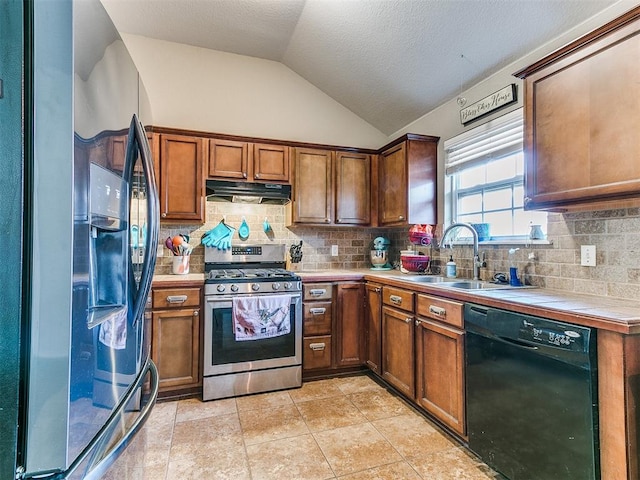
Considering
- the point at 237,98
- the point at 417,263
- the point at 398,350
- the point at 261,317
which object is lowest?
the point at 398,350

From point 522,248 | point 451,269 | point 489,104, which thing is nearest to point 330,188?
point 451,269

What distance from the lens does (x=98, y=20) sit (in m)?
0.86

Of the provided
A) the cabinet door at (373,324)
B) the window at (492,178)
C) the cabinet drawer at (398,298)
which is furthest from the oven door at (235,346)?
the window at (492,178)

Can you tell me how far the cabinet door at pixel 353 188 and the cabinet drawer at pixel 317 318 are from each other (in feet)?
2.98

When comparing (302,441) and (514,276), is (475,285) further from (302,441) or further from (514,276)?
(302,441)

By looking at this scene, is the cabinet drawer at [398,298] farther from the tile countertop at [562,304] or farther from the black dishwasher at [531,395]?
the black dishwasher at [531,395]

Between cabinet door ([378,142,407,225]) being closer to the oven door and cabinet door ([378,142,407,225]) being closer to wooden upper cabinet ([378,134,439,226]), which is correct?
wooden upper cabinet ([378,134,439,226])

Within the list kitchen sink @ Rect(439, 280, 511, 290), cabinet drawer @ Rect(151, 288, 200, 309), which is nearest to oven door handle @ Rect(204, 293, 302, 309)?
cabinet drawer @ Rect(151, 288, 200, 309)

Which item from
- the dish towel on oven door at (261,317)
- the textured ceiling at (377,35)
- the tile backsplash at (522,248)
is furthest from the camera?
the dish towel on oven door at (261,317)

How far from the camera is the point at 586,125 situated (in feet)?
5.11

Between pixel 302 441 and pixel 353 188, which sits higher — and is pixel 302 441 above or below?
below

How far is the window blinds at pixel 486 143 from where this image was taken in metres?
2.35

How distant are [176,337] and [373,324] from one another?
1633mm

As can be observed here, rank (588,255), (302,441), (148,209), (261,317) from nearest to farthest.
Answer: (148,209) < (588,255) < (302,441) < (261,317)
